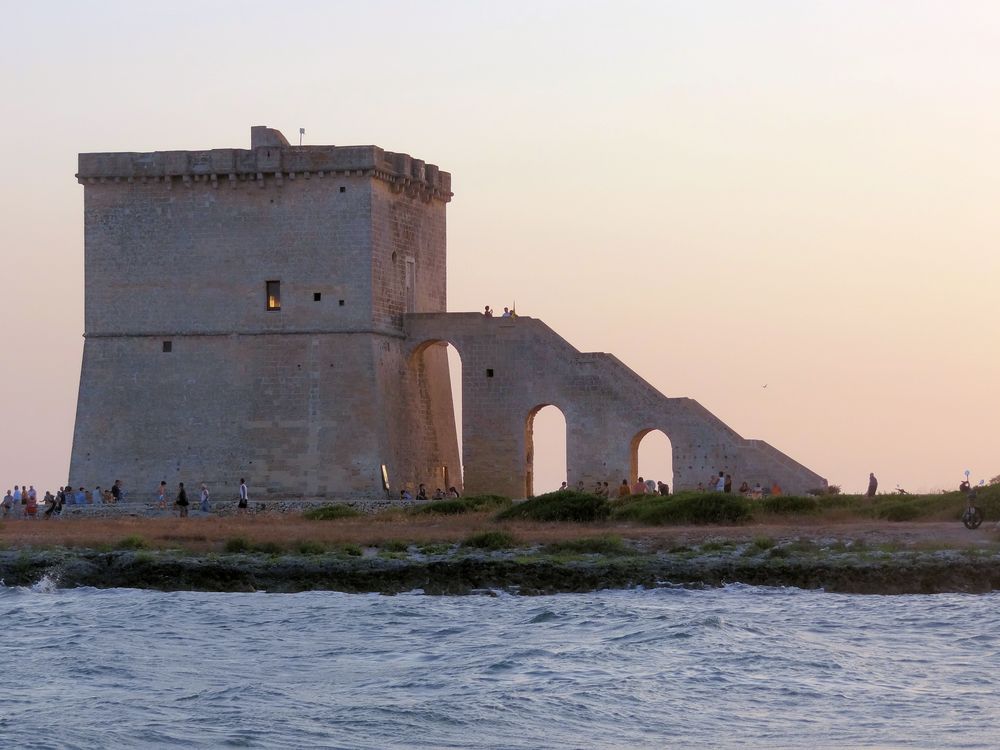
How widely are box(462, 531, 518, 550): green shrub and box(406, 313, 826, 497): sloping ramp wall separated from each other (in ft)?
33.3

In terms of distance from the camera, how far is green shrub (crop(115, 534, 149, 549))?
84.9 ft

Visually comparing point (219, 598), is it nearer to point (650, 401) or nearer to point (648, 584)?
point (648, 584)

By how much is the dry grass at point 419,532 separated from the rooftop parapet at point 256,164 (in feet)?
26.2

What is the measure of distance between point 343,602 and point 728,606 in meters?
4.60

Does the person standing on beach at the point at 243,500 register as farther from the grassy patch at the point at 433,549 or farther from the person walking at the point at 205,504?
the grassy patch at the point at 433,549

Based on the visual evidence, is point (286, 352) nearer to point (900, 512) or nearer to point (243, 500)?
point (243, 500)

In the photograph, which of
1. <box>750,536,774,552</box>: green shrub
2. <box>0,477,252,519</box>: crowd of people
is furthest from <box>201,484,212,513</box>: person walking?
<box>750,536,774,552</box>: green shrub

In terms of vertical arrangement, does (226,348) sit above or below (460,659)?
above

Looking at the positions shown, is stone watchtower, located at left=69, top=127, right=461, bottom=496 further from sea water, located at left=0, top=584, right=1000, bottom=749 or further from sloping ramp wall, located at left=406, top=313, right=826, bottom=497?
sea water, located at left=0, top=584, right=1000, bottom=749

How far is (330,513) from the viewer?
3209 cm

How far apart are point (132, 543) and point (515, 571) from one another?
625 cm

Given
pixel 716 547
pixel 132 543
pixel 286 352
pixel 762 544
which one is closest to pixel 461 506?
pixel 286 352

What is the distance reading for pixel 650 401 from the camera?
35.5 m

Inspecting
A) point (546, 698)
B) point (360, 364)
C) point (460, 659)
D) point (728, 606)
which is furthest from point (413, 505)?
point (546, 698)
